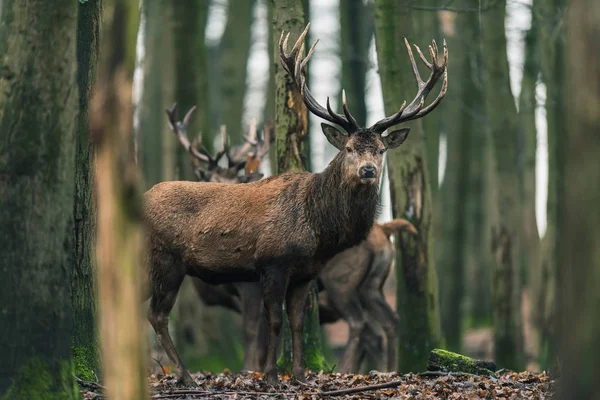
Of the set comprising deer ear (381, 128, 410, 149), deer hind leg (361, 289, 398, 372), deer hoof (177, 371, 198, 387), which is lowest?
deer hind leg (361, 289, 398, 372)

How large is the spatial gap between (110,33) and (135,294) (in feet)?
4.23

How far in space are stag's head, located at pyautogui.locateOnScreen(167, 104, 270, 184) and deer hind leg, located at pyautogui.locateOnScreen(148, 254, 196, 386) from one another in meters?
4.63

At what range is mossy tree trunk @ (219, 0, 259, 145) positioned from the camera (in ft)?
72.5

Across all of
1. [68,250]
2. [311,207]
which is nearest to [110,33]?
[68,250]

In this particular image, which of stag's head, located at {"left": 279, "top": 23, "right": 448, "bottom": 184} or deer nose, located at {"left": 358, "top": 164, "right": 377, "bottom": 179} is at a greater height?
stag's head, located at {"left": 279, "top": 23, "right": 448, "bottom": 184}

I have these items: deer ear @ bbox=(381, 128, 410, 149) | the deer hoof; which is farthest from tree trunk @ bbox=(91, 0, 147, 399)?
deer ear @ bbox=(381, 128, 410, 149)

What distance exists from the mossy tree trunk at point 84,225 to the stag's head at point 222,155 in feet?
18.3

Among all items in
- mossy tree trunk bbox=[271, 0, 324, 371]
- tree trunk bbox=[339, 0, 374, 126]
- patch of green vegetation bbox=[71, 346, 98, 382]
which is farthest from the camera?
tree trunk bbox=[339, 0, 374, 126]

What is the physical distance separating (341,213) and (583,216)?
4695mm

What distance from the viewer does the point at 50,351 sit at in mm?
6340

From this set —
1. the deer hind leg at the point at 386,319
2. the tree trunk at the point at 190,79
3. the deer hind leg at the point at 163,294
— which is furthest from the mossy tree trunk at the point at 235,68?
the deer hind leg at the point at 163,294

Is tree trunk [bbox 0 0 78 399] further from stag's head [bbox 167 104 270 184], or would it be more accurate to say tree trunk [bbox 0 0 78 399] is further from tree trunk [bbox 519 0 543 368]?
tree trunk [bbox 519 0 543 368]

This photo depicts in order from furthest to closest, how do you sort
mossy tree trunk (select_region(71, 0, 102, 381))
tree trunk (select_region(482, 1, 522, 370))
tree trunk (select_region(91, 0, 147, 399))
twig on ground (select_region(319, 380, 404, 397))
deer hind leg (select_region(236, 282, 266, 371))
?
tree trunk (select_region(482, 1, 522, 370)) → deer hind leg (select_region(236, 282, 266, 371)) → mossy tree trunk (select_region(71, 0, 102, 381)) → twig on ground (select_region(319, 380, 404, 397)) → tree trunk (select_region(91, 0, 147, 399))

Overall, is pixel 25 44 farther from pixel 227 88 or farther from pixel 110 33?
pixel 227 88
